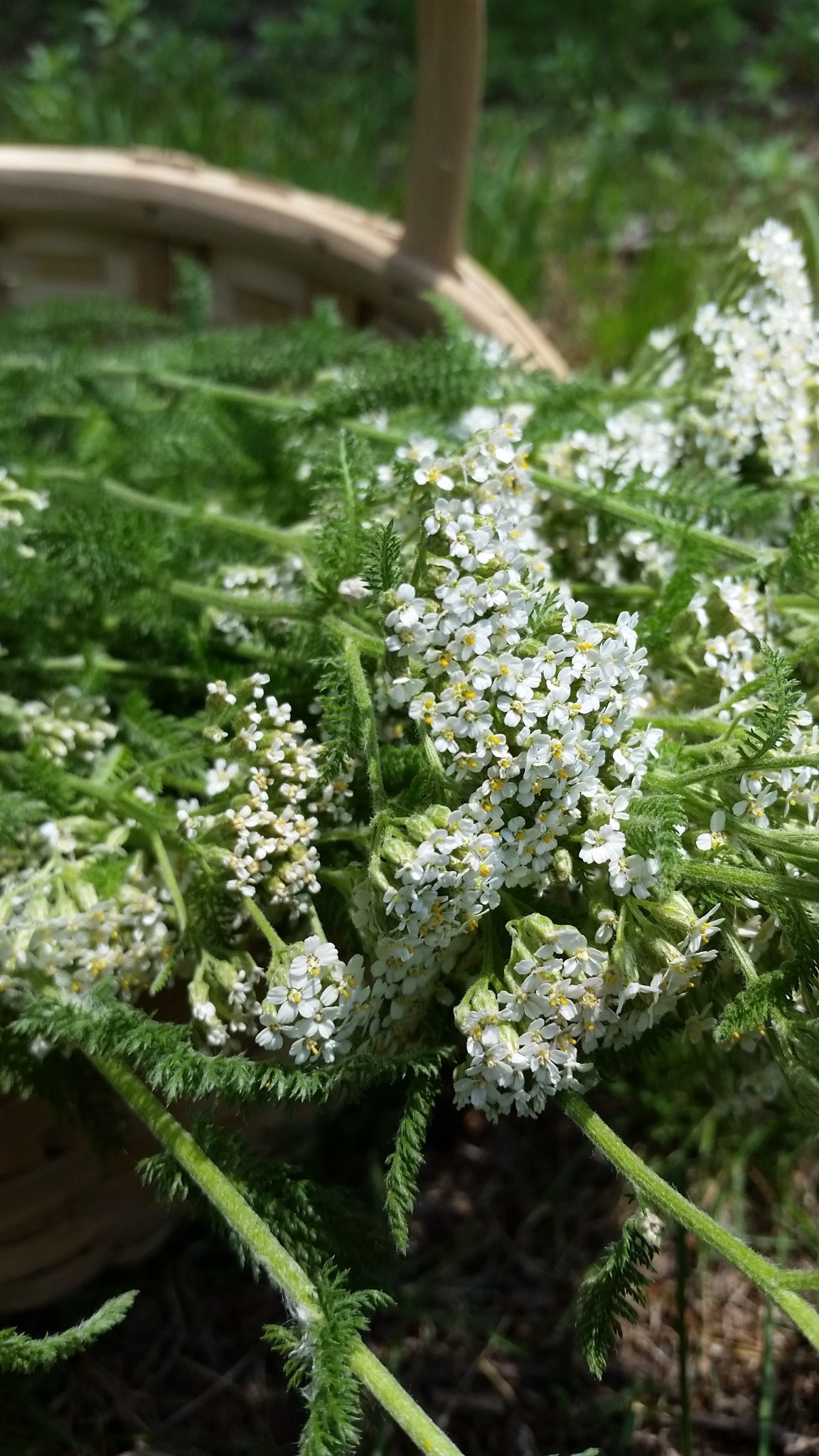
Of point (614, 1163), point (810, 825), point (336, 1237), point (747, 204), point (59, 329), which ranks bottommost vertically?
point (336, 1237)

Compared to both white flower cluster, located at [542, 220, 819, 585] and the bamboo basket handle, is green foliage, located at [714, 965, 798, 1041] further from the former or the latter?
the bamboo basket handle

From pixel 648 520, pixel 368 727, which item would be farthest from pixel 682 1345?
pixel 648 520

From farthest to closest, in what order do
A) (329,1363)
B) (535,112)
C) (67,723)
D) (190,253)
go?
1. (535,112)
2. (190,253)
3. (67,723)
4. (329,1363)

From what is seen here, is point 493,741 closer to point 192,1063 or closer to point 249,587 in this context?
point 192,1063

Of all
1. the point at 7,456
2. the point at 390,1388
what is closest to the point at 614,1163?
the point at 390,1388

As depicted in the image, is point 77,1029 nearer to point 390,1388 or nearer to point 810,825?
point 390,1388

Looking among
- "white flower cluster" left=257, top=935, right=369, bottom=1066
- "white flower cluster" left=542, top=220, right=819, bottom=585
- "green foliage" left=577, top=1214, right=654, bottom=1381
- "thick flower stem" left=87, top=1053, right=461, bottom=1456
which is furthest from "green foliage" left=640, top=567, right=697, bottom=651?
"thick flower stem" left=87, top=1053, right=461, bottom=1456
